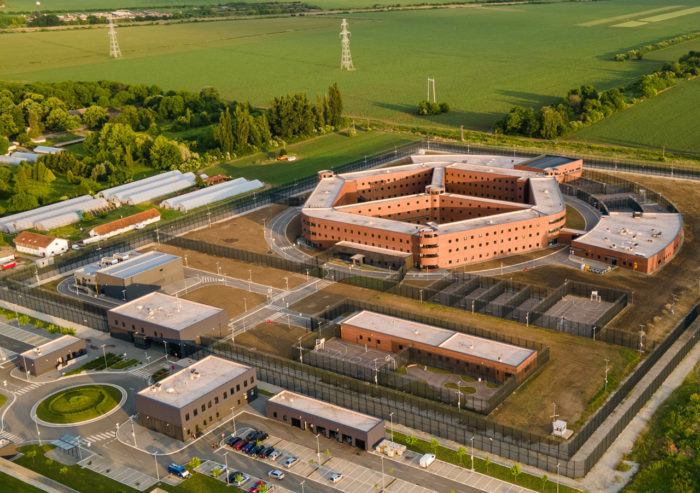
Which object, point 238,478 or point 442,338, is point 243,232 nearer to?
point 442,338

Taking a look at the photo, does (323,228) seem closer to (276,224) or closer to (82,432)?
(276,224)

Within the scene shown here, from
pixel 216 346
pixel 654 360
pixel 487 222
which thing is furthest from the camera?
pixel 487 222

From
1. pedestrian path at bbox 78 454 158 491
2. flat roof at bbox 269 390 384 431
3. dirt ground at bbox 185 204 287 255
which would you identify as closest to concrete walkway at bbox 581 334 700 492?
flat roof at bbox 269 390 384 431

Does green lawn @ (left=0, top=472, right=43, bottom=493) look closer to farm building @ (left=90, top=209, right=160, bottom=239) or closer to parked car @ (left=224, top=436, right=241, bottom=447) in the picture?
parked car @ (left=224, top=436, right=241, bottom=447)

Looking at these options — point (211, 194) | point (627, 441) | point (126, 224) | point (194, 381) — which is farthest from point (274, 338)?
point (211, 194)

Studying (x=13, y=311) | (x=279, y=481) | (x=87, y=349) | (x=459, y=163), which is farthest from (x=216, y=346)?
(x=459, y=163)
